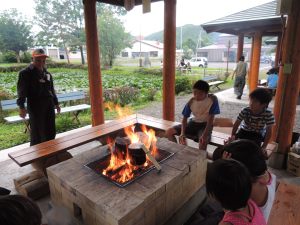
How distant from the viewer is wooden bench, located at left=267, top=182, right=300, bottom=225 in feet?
6.14

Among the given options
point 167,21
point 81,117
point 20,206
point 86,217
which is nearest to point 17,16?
point 81,117

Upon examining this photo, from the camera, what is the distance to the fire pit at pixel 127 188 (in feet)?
6.13

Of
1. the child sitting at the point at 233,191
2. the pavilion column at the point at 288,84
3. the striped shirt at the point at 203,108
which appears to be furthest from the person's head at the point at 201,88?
the child sitting at the point at 233,191

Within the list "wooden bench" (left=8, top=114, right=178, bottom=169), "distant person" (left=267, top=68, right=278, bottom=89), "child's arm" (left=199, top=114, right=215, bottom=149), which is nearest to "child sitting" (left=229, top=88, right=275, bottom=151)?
"child's arm" (left=199, top=114, right=215, bottom=149)

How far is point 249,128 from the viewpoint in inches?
121

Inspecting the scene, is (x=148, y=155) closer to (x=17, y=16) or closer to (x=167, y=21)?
(x=167, y=21)

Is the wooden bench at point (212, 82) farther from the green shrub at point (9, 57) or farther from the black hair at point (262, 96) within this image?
the green shrub at point (9, 57)

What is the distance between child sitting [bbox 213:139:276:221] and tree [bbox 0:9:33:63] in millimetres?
8410

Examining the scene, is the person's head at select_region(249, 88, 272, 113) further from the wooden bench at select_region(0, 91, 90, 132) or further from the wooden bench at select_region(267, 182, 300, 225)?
the wooden bench at select_region(0, 91, 90, 132)

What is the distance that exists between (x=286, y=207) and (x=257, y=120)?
4.10 feet

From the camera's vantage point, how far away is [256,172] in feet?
5.30

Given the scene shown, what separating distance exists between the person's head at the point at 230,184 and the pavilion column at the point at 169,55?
324 cm

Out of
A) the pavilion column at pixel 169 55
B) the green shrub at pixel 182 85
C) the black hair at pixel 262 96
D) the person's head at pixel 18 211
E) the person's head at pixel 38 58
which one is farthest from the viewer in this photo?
the green shrub at pixel 182 85

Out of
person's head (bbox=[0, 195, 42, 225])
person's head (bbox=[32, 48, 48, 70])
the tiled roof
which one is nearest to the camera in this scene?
person's head (bbox=[0, 195, 42, 225])
